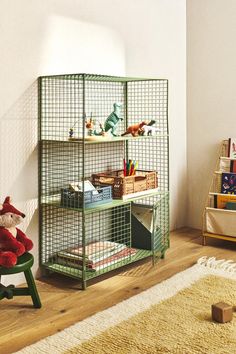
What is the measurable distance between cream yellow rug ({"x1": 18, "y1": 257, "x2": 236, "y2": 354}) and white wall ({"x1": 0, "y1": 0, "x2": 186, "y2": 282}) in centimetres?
78

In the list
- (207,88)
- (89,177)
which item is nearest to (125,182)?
(89,177)

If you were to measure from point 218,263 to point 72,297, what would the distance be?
3.41ft

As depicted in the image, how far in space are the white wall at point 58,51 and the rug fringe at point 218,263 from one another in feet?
3.53

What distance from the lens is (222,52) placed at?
3.84 metres

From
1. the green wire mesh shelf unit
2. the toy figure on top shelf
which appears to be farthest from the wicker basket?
the toy figure on top shelf

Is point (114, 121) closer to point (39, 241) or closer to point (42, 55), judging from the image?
point (42, 55)

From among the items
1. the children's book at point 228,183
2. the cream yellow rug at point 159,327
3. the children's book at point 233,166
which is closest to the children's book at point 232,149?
the children's book at point 233,166

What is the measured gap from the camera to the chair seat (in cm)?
233

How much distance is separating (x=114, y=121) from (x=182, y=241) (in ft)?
3.89

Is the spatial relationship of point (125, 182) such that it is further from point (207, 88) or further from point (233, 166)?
point (207, 88)

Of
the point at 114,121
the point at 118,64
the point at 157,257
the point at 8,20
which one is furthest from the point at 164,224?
the point at 8,20

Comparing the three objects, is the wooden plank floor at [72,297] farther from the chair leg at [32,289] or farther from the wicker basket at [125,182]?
the wicker basket at [125,182]

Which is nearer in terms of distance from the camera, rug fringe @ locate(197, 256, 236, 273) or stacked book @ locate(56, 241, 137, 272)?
stacked book @ locate(56, 241, 137, 272)

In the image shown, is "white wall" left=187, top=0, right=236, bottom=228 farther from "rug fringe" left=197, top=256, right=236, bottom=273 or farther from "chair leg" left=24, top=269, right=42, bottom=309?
"chair leg" left=24, top=269, right=42, bottom=309
